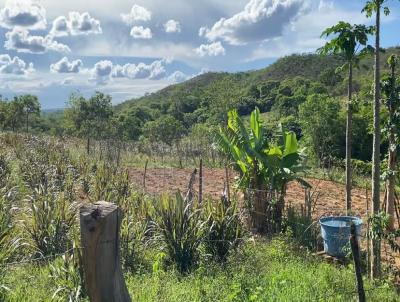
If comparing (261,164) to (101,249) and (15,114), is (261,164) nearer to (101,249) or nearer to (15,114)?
(101,249)

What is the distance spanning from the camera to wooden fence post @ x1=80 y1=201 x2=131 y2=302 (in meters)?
2.35

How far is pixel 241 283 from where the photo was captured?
4.97 meters

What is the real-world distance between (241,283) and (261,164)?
12.4ft

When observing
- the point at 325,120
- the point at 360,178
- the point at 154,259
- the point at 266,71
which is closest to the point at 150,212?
the point at 154,259

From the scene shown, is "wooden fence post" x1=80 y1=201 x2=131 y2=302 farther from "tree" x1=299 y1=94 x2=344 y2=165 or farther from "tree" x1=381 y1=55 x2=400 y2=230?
"tree" x1=299 y1=94 x2=344 y2=165

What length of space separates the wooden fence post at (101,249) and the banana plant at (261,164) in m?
5.56

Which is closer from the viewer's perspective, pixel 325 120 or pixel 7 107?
pixel 325 120

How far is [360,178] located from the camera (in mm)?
16594

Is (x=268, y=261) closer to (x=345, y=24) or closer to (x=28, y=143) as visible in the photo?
(x=345, y=24)

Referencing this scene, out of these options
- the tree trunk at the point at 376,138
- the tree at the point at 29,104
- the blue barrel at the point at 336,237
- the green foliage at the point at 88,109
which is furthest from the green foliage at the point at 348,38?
A: the tree at the point at 29,104

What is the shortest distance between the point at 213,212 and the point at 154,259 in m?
1.05

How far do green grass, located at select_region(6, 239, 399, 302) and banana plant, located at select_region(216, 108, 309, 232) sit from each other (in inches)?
71.6

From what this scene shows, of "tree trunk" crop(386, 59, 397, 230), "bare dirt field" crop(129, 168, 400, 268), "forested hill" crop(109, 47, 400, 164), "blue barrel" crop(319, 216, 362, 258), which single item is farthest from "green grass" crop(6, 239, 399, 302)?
"bare dirt field" crop(129, 168, 400, 268)

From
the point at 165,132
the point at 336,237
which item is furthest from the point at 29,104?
the point at 336,237
